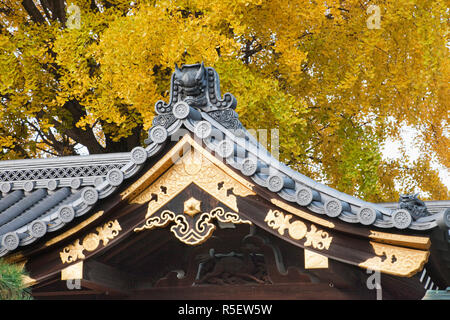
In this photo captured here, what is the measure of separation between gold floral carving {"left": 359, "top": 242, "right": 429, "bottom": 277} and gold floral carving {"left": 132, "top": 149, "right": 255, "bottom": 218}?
1.00 meters

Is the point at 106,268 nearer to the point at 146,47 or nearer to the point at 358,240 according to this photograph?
the point at 358,240

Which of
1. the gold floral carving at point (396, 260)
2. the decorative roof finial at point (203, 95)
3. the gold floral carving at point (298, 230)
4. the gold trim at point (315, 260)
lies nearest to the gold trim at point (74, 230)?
the decorative roof finial at point (203, 95)

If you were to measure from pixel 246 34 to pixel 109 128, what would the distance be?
11.0 ft

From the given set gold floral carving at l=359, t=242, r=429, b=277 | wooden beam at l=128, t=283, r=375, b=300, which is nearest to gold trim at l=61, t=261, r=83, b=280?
wooden beam at l=128, t=283, r=375, b=300

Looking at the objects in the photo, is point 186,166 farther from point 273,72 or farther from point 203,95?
point 273,72

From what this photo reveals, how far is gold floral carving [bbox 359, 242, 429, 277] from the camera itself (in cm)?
→ 373

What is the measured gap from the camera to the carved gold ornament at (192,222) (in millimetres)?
4141

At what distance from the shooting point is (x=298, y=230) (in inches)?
160

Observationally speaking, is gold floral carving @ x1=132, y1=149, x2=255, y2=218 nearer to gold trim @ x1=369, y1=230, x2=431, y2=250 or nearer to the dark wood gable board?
the dark wood gable board

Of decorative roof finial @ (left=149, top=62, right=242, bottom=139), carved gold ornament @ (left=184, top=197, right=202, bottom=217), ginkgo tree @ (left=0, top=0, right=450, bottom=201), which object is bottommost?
carved gold ornament @ (left=184, top=197, right=202, bottom=217)

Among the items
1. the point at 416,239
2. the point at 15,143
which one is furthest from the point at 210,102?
the point at 15,143

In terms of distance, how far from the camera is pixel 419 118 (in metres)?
11.0

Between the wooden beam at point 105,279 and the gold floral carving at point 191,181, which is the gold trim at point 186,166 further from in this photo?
the wooden beam at point 105,279
